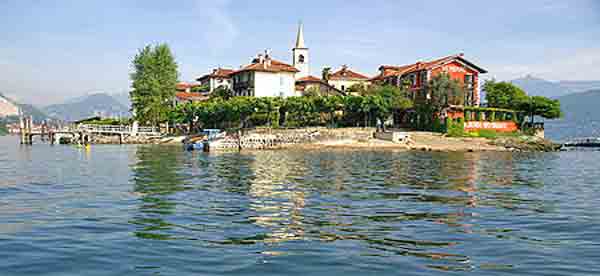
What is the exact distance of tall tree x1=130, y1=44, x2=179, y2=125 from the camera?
8794cm

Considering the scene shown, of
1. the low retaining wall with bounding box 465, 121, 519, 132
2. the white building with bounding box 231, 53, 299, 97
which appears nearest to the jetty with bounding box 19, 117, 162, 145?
the white building with bounding box 231, 53, 299, 97

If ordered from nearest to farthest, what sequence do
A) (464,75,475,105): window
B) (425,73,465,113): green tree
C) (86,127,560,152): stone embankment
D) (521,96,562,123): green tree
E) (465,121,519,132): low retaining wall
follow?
(86,127,560,152): stone embankment < (465,121,519,132): low retaining wall < (425,73,465,113): green tree < (521,96,562,123): green tree < (464,75,475,105): window

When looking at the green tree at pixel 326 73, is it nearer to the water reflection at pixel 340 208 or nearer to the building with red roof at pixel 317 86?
the building with red roof at pixel 317 86

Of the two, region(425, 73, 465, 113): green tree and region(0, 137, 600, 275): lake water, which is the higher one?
region(425, 73, 465, 113): green tree

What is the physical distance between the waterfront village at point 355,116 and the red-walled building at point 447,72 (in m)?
0.16

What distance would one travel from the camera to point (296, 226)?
599 inches

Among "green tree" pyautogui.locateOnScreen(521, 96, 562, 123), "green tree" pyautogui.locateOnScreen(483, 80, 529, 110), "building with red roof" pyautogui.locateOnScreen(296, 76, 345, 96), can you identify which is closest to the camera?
"green tree" pyautogui.locateOnScreen(521, 96, 562, 123)

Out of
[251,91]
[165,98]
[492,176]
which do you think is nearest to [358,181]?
[492,176]

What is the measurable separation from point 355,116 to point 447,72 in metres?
15.5

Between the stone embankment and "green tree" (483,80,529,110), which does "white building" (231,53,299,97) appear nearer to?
the stone embankment

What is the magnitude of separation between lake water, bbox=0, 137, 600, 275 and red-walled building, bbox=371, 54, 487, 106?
5308cm

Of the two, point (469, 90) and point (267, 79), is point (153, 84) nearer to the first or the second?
point (267, 79)

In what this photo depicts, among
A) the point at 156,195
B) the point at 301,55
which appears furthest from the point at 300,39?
the point at 156,195

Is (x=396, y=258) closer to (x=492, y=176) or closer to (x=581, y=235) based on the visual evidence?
(x=581, y=235)
